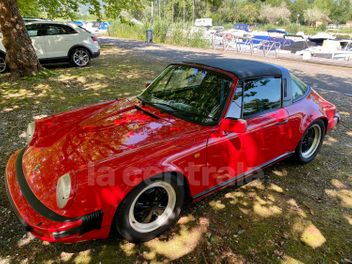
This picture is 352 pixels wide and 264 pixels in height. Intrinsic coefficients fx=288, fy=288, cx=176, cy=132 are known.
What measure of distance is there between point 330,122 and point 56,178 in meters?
3.93

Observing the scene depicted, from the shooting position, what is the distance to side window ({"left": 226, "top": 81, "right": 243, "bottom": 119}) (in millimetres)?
3055

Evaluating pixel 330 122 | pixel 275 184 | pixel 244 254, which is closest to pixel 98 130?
pixel 244 254

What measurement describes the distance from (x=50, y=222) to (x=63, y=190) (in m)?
0.25

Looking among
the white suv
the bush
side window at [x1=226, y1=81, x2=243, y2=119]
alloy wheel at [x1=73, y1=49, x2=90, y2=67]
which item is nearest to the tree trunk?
the white suv

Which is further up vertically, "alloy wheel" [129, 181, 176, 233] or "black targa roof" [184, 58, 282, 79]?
"black targa roof" [184, 58, 282, 79]

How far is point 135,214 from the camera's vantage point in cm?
265

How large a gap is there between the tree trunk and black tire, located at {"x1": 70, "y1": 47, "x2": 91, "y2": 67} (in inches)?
87.8

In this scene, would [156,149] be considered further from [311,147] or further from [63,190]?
[311,147]

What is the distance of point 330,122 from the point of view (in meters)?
4.39

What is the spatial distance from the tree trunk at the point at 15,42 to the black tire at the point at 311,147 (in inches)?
293

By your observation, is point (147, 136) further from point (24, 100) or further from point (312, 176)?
point (24, 100)

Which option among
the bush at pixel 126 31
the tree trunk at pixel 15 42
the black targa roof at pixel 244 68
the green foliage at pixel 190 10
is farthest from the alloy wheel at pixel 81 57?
the bush at pixel 126 31

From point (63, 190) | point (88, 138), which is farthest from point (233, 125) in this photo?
point (63, 190)

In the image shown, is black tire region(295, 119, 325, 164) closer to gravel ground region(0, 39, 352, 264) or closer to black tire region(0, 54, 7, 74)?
gravel ground region(0, 39, 352, 264)
